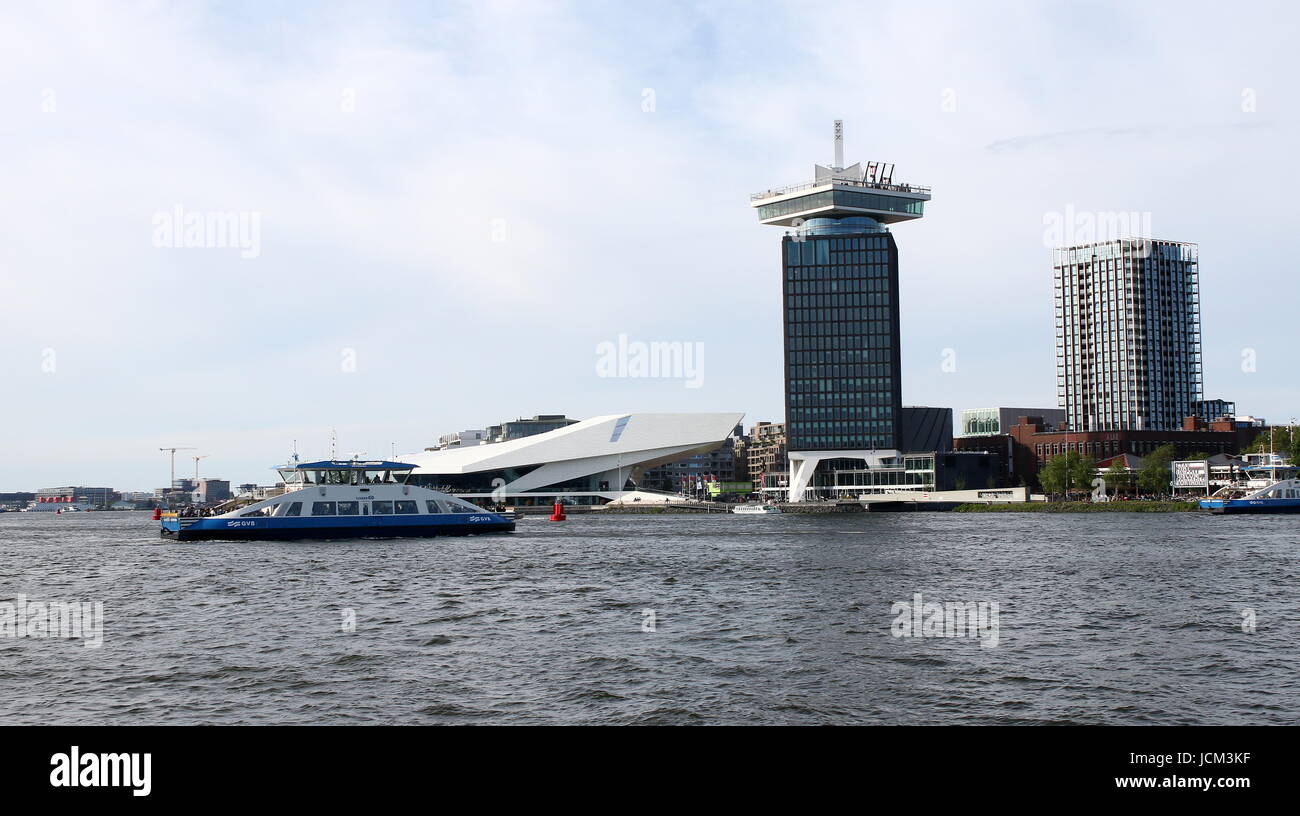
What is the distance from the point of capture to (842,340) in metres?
159

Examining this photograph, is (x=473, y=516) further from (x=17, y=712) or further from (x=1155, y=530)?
(x=17, y=712)

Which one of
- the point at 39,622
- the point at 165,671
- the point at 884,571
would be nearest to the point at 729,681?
the point at 165,671

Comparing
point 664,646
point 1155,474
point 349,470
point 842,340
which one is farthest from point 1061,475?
point 664,646

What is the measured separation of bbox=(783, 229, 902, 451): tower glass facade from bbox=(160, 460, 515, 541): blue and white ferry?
93010 mm

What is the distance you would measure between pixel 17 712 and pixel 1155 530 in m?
70.6

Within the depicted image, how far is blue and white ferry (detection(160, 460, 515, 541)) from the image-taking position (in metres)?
67.7

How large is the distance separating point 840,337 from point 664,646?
13944cm

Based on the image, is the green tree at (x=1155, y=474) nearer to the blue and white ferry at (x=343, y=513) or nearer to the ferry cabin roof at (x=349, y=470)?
the blue and white ferry at (x=343, y=513)

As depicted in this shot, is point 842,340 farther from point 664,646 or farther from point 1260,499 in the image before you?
point 664,646

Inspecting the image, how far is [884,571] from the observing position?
41.4 meters

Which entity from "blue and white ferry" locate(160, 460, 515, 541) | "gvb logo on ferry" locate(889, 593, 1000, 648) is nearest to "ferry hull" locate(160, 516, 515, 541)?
"blue and white ferry" locate(160, 460, 515, 541)
